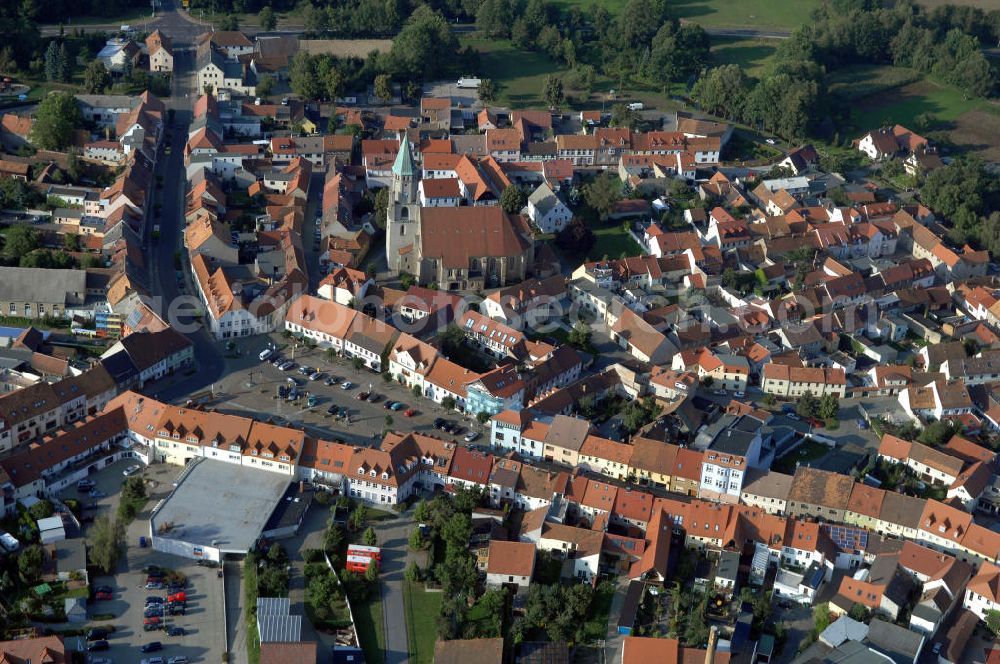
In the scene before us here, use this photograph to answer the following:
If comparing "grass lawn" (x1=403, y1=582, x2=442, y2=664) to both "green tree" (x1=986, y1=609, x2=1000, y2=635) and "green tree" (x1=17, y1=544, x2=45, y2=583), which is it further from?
"green tree" (x1=986, y1=609, x2=1000, y2=635)

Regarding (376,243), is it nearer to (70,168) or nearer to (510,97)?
(70,168)

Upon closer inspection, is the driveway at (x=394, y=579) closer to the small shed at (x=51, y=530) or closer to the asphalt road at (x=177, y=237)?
the small shed at (x=51, y=530)

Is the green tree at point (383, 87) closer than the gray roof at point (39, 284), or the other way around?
the gray roof at point (39, 284)

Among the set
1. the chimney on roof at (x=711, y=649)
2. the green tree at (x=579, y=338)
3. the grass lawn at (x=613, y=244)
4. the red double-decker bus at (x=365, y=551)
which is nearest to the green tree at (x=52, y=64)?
the grass lawn at (x=613, y=244)

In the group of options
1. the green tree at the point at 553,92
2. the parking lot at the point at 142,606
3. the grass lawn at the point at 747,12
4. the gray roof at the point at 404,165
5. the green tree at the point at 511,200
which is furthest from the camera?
the grass lawn at the point at 747,12

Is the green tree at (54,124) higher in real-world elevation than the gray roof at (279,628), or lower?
higher

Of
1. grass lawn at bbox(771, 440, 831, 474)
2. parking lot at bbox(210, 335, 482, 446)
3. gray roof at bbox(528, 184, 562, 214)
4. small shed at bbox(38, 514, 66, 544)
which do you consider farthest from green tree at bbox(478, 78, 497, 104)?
small shed at bbox(38, 514, 66, 544)

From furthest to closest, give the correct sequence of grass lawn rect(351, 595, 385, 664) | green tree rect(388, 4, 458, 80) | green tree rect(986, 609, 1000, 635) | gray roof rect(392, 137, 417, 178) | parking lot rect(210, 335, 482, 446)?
green tree rect(388, 4, 458, 80) → gray roof rect(392, 137, 417, 178) → parking lot rect(210, 335, 482, 446) → green tree rect(986, 609, 1000, 635) → grass lawn rect(351, 595, 385, 664)

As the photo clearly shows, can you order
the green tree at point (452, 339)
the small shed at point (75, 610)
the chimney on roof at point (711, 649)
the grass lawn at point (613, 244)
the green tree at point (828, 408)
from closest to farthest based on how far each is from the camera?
1. the chimney on roof at point (711, 649)
2. the small shed at point (75, 610)
3. the green tree at point (828, 408)
4. the green tree at point (452, 339)
5. the grass lawn at point (613, 244)
